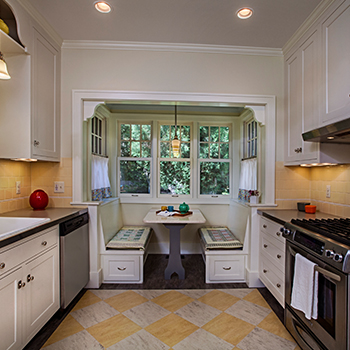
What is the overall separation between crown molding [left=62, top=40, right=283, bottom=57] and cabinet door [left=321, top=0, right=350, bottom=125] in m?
0.80

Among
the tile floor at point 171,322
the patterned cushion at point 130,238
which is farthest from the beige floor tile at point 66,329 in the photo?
the patterned cushion at point 130,238

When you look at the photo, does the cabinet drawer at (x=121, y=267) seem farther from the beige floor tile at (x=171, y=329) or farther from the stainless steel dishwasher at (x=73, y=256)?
the beige floor tile at (x=171, y=329)

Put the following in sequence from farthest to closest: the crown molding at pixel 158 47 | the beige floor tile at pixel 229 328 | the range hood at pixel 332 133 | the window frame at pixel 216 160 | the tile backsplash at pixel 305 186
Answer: the window frame at pixel 216 160 → the crown molding at pixel 158 47 → the tile backsplash at pixel 305 186 → the beige floor tile at pixel 229 328 → the range hood at pixel 332 133

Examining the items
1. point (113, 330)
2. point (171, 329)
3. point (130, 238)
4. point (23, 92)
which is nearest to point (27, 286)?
point (113, 330)

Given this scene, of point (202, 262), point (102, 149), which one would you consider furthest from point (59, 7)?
point (202, 262)

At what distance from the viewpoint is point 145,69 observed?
251 cm

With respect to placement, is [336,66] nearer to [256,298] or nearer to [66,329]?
[256,298]

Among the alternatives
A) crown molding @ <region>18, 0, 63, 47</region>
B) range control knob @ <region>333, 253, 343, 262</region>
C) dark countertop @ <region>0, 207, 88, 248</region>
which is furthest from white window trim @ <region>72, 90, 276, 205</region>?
range control knob @ <region>333, 253, 343, 262</region>

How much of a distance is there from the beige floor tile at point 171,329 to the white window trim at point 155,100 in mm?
1483

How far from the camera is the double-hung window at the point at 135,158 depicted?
12.5 feet

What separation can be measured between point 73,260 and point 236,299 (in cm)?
173

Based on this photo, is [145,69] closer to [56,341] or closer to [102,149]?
[102,149]

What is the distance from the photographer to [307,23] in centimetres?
208

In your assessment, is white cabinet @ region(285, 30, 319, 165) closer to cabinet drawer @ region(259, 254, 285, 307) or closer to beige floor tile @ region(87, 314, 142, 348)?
cabinet drawer @ region(259, 254, 285, 307)
